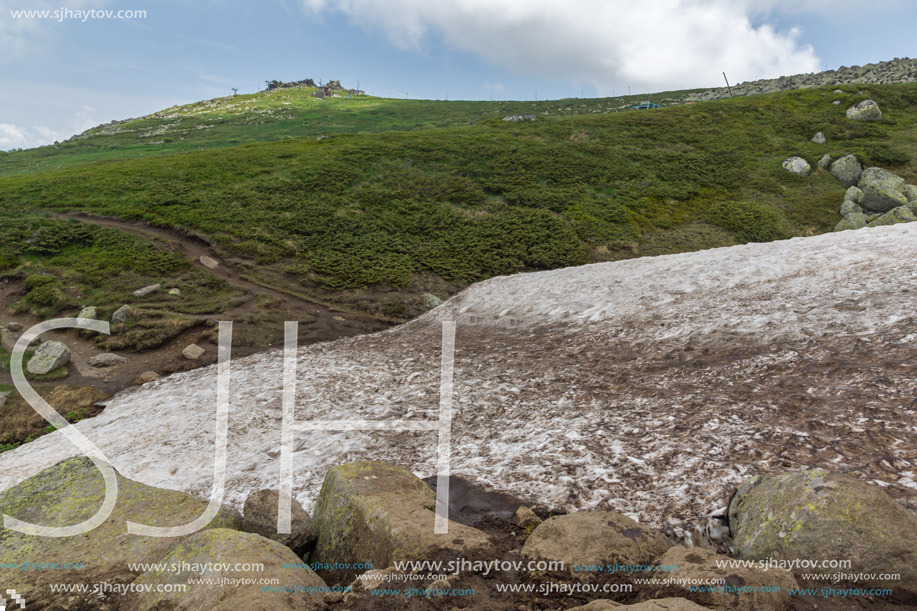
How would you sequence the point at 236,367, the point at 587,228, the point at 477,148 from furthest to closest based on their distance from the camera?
1. the point at 477,148
2. the point at 587,228
3. the point at 236,367

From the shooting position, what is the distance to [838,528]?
16.2 ft

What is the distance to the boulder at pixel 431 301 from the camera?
28594 millimetres

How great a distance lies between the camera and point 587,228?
3928cm

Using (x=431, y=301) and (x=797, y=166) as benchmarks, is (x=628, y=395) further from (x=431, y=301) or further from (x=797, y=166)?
(x=797, y=166)

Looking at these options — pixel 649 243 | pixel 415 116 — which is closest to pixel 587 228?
pixel 649 243

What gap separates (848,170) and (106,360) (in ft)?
197

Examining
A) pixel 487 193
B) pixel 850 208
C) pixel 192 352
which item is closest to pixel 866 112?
pixel 850 208

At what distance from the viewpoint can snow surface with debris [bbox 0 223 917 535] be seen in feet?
27.6

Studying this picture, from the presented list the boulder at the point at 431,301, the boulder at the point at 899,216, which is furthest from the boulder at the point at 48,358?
the boulder at the point at 899,216

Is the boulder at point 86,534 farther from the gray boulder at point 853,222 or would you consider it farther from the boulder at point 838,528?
the gray boulder at point 853,222

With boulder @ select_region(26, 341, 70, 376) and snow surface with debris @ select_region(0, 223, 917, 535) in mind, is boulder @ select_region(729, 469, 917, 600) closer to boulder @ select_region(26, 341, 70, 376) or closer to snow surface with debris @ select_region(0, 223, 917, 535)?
snow surface with debris @ select_region(0, 223, 917, 535)

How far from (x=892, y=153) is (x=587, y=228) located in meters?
32.5

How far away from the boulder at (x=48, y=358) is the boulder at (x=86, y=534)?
53.5ft

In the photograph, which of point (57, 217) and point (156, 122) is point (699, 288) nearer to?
point (57, 217)
